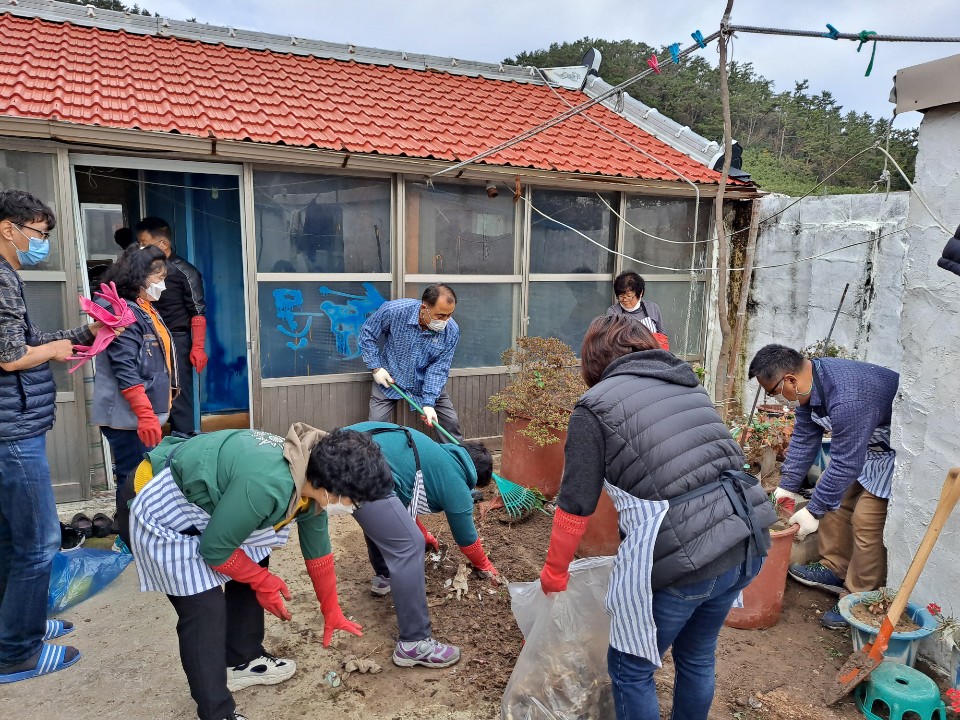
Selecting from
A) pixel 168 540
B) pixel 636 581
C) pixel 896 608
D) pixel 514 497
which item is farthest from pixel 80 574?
pixel 896 608

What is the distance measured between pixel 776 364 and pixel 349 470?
A: 209cm

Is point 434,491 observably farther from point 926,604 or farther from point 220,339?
point 220,339

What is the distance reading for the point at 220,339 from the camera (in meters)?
6.30

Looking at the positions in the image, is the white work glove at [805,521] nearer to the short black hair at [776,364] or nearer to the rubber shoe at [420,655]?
the short black hair at [776,364]

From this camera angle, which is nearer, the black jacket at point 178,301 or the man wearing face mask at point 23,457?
the man wearing face mask at point 23,457

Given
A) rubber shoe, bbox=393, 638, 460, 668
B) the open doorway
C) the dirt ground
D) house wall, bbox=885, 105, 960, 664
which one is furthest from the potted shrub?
the open doorway

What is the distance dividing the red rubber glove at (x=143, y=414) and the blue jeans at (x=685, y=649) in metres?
2.72

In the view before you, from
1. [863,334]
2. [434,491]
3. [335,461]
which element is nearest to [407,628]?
[434,491]

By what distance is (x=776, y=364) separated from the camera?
3016 millimetres

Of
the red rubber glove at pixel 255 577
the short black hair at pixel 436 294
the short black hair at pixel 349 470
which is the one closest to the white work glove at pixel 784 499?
the short black hair at pixel 349 470

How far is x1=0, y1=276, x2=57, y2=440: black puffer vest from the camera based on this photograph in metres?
2.56

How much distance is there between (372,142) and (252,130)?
0.92 meters

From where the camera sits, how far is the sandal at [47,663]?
8.93 feet

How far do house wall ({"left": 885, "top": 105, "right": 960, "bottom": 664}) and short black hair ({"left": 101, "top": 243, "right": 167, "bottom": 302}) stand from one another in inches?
155
